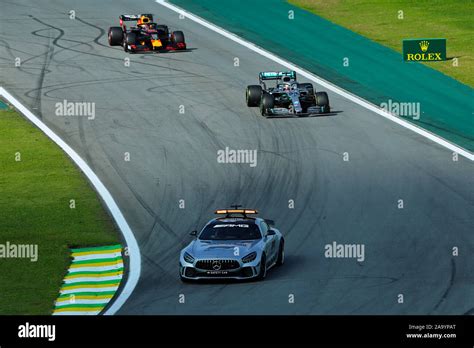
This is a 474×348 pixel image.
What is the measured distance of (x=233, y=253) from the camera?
971 inches

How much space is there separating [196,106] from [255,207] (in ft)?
39.0

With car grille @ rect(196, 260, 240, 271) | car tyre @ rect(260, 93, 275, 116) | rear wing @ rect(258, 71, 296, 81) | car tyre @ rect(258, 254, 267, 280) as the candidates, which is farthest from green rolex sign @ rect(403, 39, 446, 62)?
car grille @ rect(196, 260, 240, 271)

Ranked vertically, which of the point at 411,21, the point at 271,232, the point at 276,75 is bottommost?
the point at 271,232

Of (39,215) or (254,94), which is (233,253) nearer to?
(39,215)

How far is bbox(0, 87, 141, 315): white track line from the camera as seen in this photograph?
24250 mm

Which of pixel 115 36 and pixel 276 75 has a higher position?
pixel 115 36

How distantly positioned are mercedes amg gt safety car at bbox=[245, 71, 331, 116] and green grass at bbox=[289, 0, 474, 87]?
7630 mm

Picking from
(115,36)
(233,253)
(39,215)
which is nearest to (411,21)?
(115,36)

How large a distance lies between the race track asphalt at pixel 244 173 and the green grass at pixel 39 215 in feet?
3.33

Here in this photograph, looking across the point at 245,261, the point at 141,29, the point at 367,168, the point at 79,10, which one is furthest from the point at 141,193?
the point at 79,10

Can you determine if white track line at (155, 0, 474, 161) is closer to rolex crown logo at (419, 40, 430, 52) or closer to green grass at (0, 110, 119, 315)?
rolex crown logo at (419, 40, 430, 52)

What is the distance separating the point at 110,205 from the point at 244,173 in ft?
14.7

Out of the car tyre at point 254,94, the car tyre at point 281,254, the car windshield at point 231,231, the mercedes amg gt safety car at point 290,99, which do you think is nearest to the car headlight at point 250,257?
the car windshield at point 231,231

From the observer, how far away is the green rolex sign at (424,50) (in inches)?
1838
